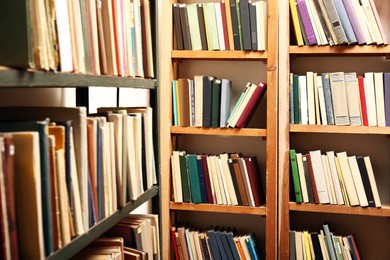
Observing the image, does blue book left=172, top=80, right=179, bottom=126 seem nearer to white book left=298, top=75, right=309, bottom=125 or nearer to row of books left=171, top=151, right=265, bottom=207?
→ row of books left=171, top=151, right=265, bottom=207

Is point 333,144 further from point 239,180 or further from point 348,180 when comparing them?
point 239,180

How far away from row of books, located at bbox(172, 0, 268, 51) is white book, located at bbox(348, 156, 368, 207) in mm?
733

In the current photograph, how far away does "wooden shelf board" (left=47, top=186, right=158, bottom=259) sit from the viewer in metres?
1.10

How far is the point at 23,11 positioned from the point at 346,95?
2.07m

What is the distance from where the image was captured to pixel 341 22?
8.77 ft

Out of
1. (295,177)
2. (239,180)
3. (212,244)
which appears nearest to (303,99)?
(295,177)

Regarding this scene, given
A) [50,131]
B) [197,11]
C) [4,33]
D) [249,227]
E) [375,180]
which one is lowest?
[249,227]

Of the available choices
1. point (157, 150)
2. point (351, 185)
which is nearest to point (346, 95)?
point (351, 185)

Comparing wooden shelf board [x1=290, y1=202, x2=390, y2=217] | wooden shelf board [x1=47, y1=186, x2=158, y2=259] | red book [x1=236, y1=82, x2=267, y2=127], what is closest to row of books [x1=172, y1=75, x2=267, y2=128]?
red book [x1=236, y1=82, x2=267, y2=127]

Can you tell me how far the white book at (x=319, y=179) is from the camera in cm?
274

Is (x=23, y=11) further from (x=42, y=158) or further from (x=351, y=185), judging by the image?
(x=351, y=185)

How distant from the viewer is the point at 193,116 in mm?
2867

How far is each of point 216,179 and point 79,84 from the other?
172 centimetres

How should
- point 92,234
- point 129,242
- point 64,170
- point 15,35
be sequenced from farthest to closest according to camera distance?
point 129,242 → point 92,234 → point 64,170 → point 15,35
